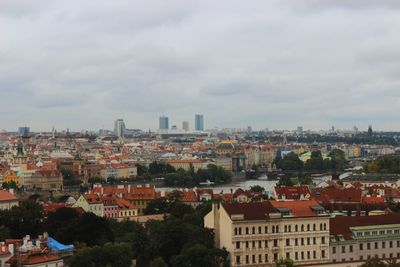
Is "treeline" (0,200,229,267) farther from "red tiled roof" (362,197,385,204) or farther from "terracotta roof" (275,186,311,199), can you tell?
"terracotta roof" (275,186,311,199)

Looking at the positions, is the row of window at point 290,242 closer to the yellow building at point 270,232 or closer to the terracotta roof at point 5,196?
the yellow building at point 270,232

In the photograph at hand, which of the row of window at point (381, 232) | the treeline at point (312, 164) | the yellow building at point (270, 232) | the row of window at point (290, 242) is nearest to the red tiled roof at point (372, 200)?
the row of window at point (381, 232)

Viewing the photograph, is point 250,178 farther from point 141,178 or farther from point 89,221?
point 89,221

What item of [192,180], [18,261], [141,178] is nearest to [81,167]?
[141,178]

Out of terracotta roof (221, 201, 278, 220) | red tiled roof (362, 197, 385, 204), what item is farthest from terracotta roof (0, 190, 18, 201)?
terracotta roof (221, 201, 278, 220)

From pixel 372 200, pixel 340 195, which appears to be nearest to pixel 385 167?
pixel 340 195

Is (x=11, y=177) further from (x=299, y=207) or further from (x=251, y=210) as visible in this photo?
(x=251, y=210)

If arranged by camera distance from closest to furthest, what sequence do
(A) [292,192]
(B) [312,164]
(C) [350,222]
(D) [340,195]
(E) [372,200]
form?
(C) [350,222] < (E) [372,200] < (D) [340,195] < (A) [292,192] < (B) [312,164]
